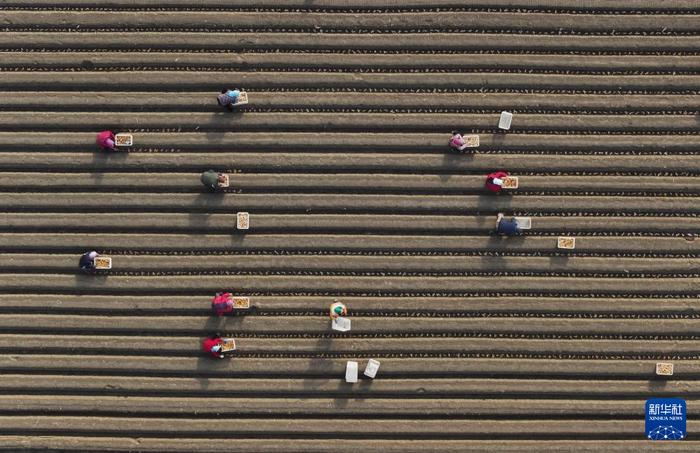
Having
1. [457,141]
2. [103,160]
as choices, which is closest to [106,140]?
[103,160]

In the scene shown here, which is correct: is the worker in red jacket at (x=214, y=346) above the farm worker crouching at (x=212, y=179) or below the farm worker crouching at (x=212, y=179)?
below

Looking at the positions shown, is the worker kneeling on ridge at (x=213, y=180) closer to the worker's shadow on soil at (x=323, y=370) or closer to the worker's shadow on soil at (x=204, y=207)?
the worker's shadow on soil at (x=204, y=207)

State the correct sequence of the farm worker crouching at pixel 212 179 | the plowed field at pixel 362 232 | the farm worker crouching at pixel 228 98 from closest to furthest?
the farm worker crouching at pixel 212 179 < the farm worker crouching at pixel 228 98 < the plowed field at pixel 362 232

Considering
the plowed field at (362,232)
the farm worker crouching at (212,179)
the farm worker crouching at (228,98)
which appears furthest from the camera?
the plowed field at (362,232)

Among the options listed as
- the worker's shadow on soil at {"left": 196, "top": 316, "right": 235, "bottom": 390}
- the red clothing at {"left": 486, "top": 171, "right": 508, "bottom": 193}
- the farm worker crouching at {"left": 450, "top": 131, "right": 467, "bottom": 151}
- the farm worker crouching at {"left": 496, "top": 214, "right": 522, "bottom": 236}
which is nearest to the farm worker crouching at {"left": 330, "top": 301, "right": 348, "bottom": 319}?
the worker's shadow on soil at {"left": 196, "top": 316, "right": 235, "bottom": 390}

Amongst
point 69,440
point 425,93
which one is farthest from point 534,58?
point 69,440

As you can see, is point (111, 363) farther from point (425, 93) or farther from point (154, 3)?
point (425, 93)

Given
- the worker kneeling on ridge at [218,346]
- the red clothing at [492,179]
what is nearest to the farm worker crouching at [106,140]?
the worker kneeling on ridge at [218,346]
